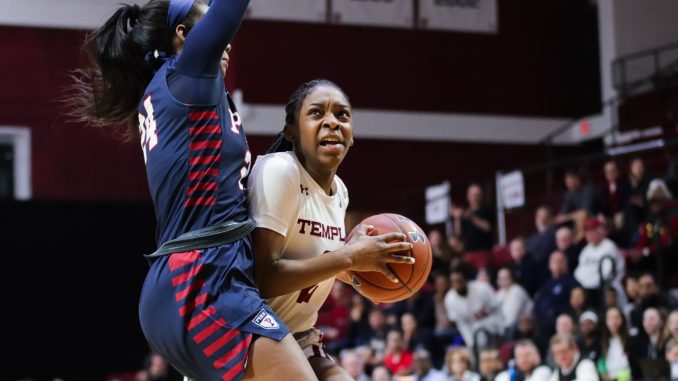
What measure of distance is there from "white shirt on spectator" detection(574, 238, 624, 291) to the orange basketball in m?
6.28

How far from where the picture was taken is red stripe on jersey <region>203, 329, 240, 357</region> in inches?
116

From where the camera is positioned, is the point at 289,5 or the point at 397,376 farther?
the point at 289,5

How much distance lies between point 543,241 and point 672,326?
3.25 metres

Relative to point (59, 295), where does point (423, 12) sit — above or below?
above

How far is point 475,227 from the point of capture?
12422 mm

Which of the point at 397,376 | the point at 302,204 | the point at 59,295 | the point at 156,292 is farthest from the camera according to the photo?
the point at 59,295

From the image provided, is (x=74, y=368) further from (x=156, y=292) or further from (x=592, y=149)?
(x=156, y=292)

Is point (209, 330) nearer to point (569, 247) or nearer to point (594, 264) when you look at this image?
point (594, 264)

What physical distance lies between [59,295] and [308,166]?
456 inches

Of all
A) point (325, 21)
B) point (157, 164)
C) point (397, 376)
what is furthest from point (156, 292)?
point (325, 21)

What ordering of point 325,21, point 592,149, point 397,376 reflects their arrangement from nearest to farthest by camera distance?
point 397,376 < point 325,21 < point 592,149

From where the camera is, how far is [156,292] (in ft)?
9.91

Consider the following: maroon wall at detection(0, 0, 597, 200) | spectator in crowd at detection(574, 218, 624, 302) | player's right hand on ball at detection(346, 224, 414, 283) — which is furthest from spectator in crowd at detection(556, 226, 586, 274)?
player's right hand on ball at detection(346, 224, 414, 283)

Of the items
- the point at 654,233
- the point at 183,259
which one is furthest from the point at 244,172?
the point at 654,233
